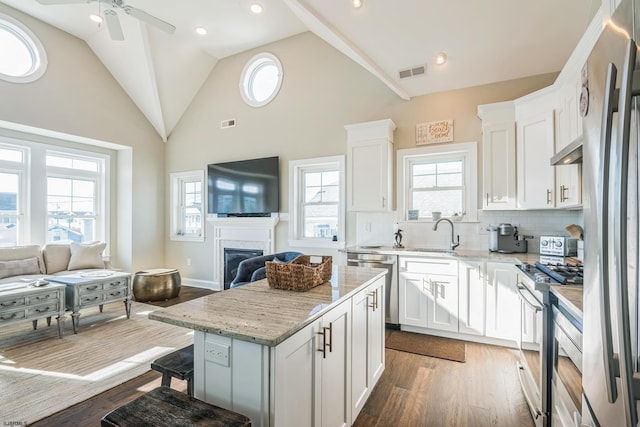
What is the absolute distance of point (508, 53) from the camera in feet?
10.5

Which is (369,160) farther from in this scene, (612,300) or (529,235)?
(612,300)

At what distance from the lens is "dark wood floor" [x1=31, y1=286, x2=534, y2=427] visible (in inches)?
80.5

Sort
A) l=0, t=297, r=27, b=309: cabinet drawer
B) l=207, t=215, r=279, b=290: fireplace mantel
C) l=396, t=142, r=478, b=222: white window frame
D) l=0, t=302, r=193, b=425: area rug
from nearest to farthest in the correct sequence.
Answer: l=0, t=302, r=193, b=425: area rug
l=0, t=297, r=27, b=309: cabinet drawer
l=396, t=142, r=478, b=222: white window frame
l=207, t=215, r=279, b=290: fireplace mantel

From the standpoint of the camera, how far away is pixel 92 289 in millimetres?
3682

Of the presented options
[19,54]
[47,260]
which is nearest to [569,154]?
[47,260]

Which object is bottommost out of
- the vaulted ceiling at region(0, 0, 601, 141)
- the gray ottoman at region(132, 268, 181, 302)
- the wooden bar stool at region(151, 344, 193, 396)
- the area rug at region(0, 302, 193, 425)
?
the area rug at region(0, 302, 193, 425)

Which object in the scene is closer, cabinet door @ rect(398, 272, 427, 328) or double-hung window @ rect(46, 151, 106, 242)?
cabinet door @ rect(398, 272, 427, 328)

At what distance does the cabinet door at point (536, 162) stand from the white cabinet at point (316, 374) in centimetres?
264

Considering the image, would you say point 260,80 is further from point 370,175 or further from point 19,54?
point 19,54

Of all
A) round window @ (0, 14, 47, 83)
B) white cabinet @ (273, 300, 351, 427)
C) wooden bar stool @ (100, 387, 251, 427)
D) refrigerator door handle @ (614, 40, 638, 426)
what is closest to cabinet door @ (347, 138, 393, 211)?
white cabinet @ (273, 300, 351, 427)

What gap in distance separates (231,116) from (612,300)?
5685 mm

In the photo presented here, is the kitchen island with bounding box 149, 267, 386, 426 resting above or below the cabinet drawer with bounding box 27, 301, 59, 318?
Answer: above

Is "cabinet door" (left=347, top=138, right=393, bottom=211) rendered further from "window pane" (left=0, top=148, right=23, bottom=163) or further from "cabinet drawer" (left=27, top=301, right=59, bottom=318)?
"window pane" (left=0, top=148, right=23, bottom=163)

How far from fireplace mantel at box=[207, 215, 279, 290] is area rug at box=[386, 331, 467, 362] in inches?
98.4
